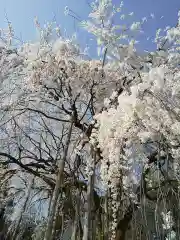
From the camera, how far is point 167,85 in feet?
12.0

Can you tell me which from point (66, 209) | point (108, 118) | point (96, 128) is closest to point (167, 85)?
point (108, 118)

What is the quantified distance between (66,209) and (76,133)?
1748 mm

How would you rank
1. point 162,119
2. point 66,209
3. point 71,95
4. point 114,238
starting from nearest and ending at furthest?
point 162,119
point 114,238
point 71,95
point 66,209

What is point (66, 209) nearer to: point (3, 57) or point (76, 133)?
point (76, 133)

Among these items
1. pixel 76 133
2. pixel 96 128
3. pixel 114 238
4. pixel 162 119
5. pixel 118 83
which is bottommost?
pixel 114 238

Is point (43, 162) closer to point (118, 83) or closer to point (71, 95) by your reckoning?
point (71, 95)

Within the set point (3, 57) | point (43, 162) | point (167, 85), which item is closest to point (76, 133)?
point (43, 162)

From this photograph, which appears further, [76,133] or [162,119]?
[76,133]

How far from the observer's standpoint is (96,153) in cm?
511

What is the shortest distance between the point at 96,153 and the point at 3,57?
7.86ft

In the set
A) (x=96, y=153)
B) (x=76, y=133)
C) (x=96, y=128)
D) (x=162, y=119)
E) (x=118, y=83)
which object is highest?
(x=118, y=83)

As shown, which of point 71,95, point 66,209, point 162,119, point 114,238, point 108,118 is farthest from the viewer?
point 66,209

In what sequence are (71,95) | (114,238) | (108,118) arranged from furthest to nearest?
(71,95), (114,238), (108,118)

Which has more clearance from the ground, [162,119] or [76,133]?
[76,133]
